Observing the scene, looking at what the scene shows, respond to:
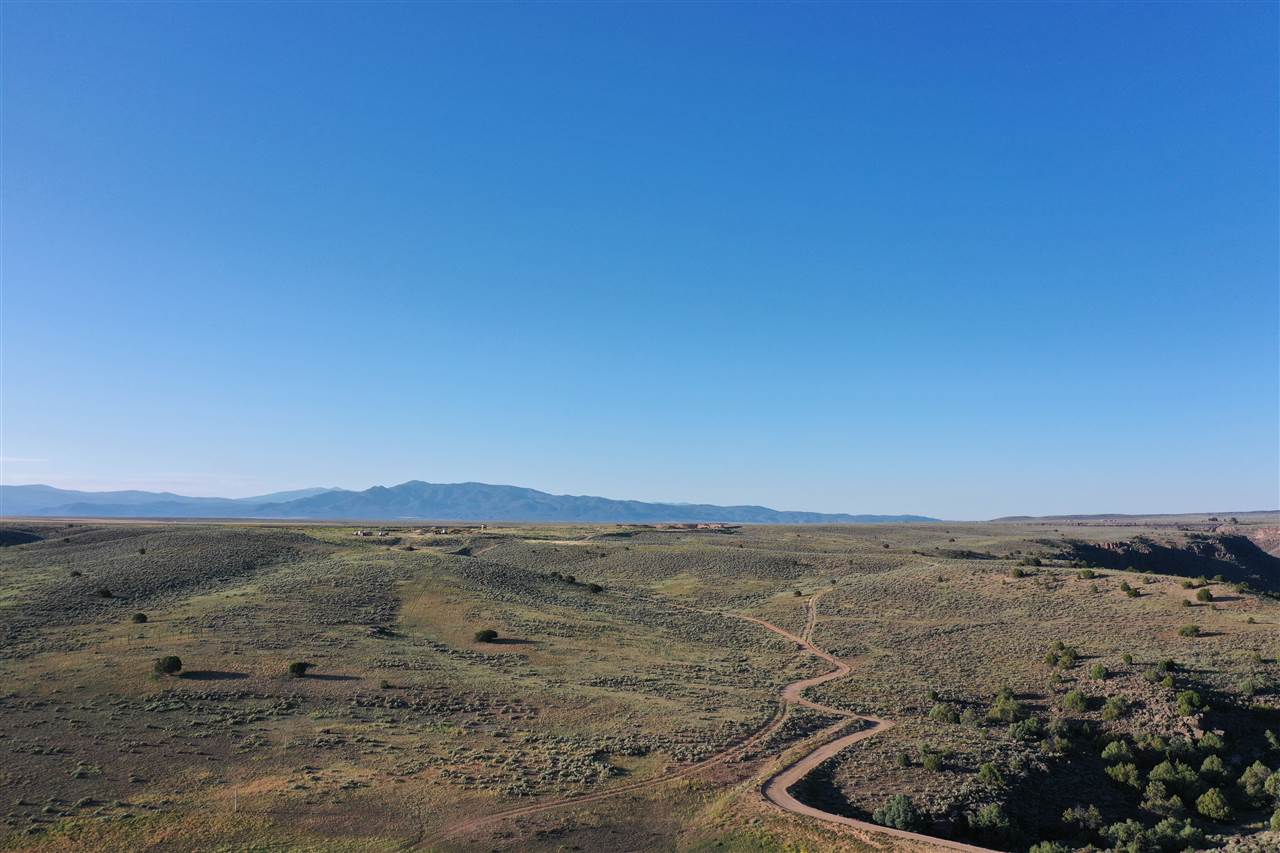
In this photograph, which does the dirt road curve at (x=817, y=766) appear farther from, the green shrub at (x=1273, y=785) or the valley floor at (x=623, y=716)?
the green shrub at (x=1273, y=785)

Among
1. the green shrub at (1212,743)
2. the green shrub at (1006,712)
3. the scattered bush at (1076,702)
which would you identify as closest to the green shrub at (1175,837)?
the green shrub at (1212,743)

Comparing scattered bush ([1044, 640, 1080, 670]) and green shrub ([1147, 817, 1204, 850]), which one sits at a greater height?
scattered bush ([1044, 640, 1080, 670])

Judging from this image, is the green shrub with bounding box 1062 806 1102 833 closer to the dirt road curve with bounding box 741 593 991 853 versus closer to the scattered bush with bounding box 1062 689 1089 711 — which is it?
the dirt road curve with bounding box 741 593 991 853

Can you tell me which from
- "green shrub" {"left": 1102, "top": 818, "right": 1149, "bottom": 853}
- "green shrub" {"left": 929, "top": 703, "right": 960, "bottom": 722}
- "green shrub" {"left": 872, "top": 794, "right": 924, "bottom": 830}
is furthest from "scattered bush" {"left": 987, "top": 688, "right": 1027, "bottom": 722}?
"green shrub" {"left": 872, "top": 794, "right": 924, "bottom": 830}

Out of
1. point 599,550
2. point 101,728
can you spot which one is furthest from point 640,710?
point 599,550

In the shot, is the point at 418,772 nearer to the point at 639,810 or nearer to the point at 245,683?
the point at 639,810
